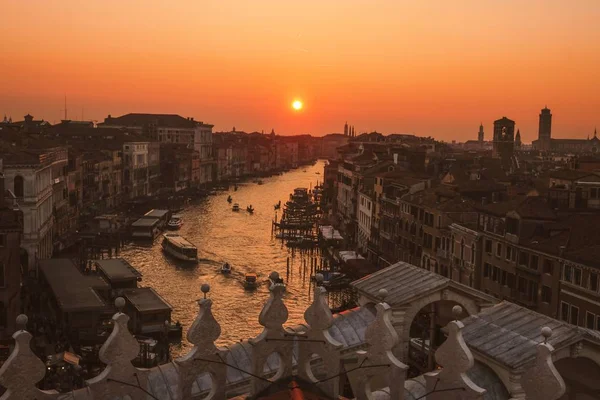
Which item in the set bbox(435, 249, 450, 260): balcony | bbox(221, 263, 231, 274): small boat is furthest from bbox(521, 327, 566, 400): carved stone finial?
bbox(221, 263, 231, 274): small boat

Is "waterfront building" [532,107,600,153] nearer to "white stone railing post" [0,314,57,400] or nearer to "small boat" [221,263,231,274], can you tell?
"small boat" [221,263,231,274]

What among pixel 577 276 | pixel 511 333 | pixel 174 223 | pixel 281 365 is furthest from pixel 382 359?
pixel 174 223

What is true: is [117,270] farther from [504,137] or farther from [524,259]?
Answer: [504,137]

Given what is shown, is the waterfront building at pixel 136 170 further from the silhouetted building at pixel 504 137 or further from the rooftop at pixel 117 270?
Answer: the silhouetted building at pixel 504 137

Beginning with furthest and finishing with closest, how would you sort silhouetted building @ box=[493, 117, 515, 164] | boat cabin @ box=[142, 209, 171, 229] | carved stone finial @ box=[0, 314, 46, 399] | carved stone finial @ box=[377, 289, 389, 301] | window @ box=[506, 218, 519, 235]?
silhouetted building @ box=[493, 117, 515, 164] < boat cabin @ box=[142, 209, 171, 229] < window @ box=[506, 218, 519, 235] < carved stone finial @ box=[377, 289, 389, 301] < carved stone finial @ box=[0, 314, 46, 399]

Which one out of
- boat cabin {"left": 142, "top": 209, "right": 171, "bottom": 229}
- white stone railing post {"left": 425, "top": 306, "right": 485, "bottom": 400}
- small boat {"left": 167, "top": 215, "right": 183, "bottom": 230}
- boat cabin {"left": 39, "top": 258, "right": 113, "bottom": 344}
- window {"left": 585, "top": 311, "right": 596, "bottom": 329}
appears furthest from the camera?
small boat {"left": 167, "top": 215, "right": 183, "bottom": 230}

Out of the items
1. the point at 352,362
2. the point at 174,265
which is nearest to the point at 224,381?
the point at 352,362

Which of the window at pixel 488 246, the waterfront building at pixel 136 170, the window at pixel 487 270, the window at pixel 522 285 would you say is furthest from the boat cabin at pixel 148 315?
the waterfront building at pixel 136 170
